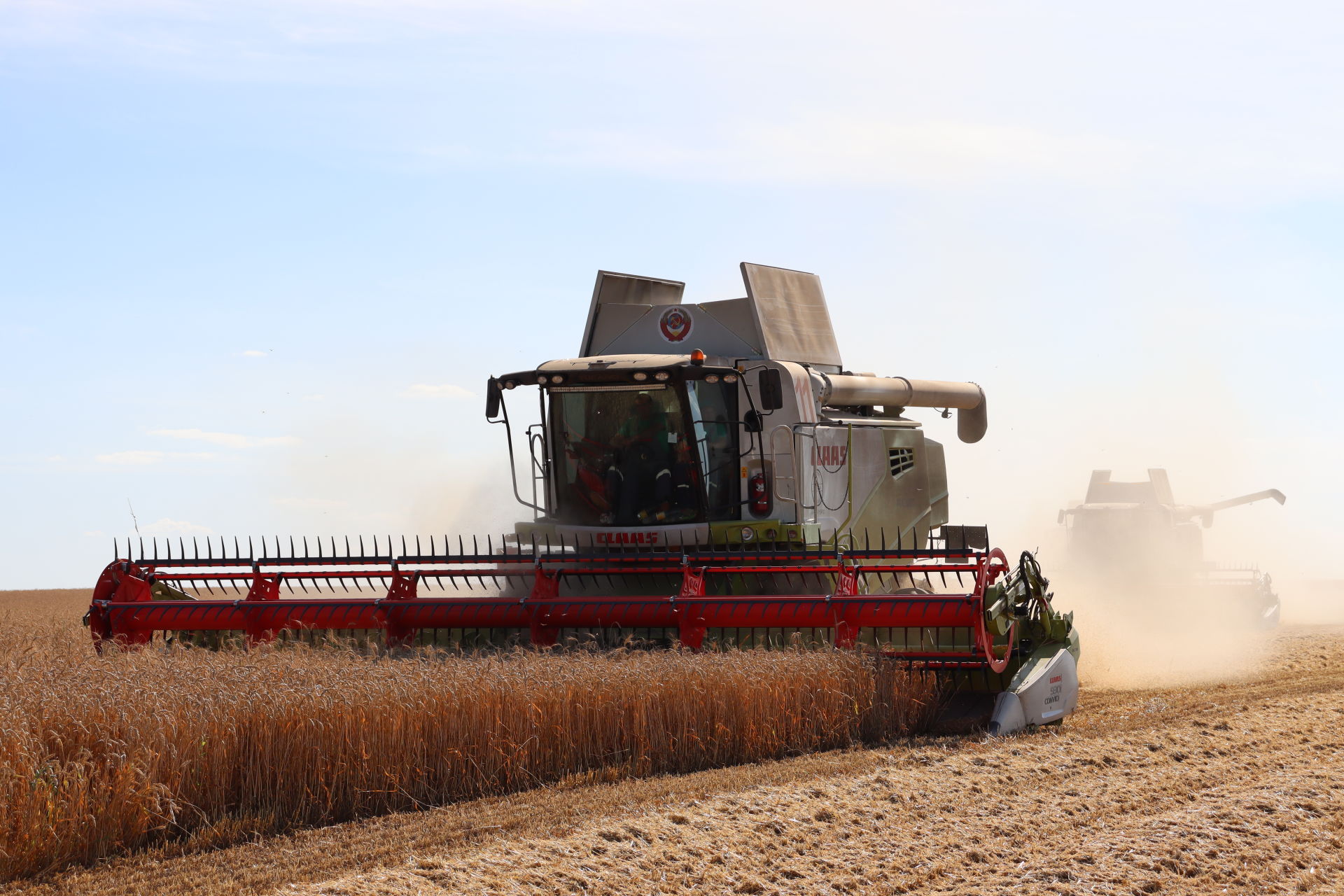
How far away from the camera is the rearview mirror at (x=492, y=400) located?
905cm

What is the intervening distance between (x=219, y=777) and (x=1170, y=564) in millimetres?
18319

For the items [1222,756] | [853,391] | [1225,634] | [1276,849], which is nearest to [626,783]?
[1276,849]

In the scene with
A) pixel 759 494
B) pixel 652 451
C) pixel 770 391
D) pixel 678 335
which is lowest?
pixel 759 494

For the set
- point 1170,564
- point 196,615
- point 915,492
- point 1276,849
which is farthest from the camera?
point 1170,564

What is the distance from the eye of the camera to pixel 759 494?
8.72 m

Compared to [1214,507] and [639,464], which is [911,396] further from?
[1214,507]

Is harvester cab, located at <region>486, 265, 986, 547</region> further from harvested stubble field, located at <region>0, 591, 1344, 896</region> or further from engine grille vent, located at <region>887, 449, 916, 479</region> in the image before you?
harvested stubble field, located at <region>0, 591, 1344, 896</region>

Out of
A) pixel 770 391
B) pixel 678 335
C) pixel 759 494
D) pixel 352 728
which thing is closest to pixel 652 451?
pixel 759 494

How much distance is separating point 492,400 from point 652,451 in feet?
3.97

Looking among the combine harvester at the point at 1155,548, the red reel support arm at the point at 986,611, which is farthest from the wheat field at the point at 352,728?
the combine harvester at the point at 1155,548

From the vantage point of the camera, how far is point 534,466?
30.3ft

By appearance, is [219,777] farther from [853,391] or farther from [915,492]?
[915,492]

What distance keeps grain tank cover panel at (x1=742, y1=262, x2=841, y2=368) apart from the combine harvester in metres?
12.2

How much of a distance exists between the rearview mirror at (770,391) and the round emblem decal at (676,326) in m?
1.63
